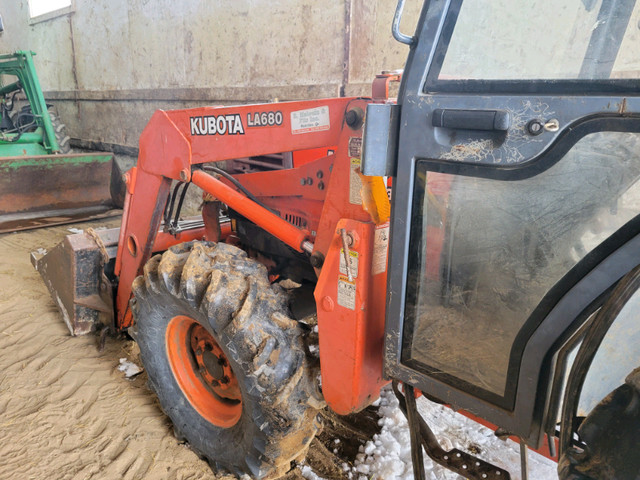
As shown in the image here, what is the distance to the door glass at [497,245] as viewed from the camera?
3.17 ft

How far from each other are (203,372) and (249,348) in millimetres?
681

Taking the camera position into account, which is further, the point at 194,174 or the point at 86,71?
the point at 86,71

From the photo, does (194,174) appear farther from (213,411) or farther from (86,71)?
(86,71)

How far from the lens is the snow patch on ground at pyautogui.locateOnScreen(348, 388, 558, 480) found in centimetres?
196

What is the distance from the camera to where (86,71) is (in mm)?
7844

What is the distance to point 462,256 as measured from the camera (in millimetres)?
1232

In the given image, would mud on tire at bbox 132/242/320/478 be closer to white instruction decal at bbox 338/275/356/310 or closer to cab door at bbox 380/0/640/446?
white instruction decal at bbox 338/275/356/310

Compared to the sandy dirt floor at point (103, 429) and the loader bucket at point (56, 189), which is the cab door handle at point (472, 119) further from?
the loader bucket at point (56, 189)

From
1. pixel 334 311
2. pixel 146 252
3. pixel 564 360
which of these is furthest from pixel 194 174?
pixel 564 360

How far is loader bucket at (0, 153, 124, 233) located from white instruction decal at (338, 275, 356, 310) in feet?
15.7

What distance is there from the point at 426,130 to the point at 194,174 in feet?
4.38

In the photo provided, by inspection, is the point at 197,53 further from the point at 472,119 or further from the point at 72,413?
the point at 472,119

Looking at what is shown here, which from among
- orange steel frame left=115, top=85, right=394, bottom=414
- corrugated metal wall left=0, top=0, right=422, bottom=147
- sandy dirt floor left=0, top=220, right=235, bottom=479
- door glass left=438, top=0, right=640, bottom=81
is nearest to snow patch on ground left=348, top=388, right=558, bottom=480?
orange steel frame left=115, top=85, right=394, bottom=414

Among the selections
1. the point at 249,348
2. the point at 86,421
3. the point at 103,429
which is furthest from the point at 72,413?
the point at 249,348
